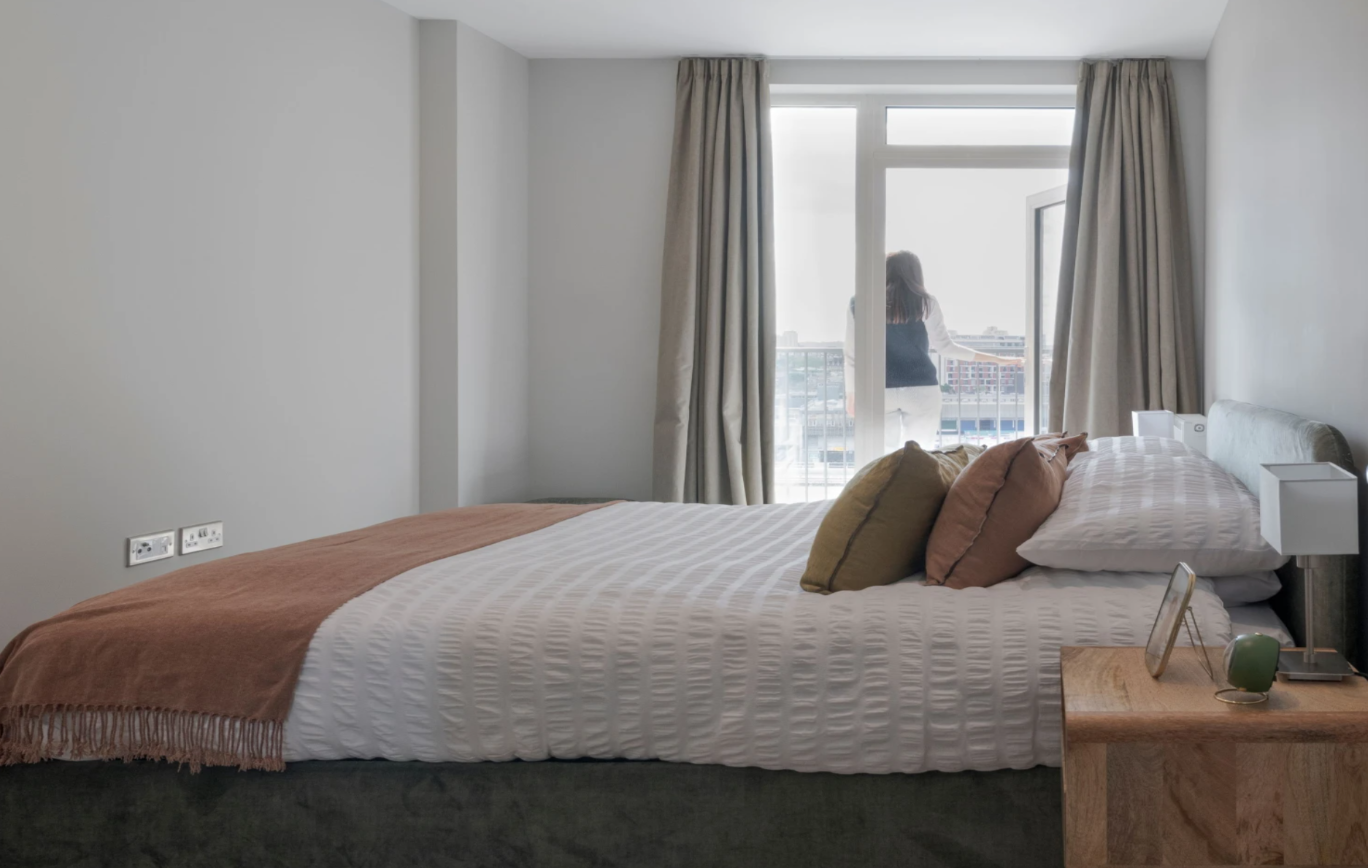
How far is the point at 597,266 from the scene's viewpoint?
200 inches

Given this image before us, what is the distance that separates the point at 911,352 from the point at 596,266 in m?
1.58

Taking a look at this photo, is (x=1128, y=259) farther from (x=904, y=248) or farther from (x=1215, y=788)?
(x=1215, y=788)

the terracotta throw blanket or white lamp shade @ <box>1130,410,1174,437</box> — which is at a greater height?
white lamp shade @ <box>1130,410,1174,437</box>

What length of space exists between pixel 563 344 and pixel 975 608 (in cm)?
351

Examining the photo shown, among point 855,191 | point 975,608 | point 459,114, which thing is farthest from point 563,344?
point 975,608

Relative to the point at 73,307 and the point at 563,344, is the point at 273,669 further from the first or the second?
the point at 563,344

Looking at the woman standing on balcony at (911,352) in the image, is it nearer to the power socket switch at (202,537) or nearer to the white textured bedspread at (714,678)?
the power socket switch at (202,537)

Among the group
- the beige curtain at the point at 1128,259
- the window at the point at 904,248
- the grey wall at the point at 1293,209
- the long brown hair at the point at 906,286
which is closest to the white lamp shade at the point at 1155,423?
the grey wall at the point at 1293,209

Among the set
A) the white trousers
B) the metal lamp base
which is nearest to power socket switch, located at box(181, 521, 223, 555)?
the metal lamp base

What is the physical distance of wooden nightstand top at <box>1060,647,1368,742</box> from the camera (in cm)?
143

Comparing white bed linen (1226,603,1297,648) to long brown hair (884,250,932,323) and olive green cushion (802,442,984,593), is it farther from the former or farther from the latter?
long brown hair (884,250,932,323)

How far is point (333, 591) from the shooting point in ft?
6.61

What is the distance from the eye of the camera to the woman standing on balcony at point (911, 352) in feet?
16.6

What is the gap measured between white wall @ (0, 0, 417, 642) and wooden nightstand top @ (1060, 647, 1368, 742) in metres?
2.49
